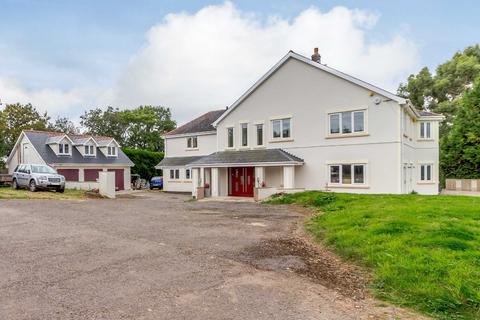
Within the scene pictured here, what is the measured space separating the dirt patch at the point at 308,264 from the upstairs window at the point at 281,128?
1525cm

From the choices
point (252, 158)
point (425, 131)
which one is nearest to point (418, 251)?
point (252, 158)

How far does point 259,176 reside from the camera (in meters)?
23.1

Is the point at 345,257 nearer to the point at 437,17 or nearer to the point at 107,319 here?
the point at 107,319

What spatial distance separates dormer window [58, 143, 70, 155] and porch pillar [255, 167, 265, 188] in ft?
77.8

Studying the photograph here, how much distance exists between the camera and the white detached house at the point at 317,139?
794 inches

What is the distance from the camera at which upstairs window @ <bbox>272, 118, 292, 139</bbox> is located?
23797 mm

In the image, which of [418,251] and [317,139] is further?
[317,139]

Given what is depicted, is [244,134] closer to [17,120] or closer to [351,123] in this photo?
[351,123]

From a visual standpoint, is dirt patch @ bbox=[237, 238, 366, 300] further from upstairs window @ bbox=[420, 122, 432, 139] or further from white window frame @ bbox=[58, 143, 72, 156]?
white window frame @ bbox=[58, 143, 72, 156]

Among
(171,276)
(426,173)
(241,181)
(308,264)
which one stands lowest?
(308,264)

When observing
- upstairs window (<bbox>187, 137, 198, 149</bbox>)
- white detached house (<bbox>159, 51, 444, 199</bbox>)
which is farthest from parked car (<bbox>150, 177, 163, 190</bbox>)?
white detached house (<bbox>159, 51, 444, 199</bbox>)

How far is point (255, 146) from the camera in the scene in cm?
2536

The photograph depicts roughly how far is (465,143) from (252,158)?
2249 centimetres

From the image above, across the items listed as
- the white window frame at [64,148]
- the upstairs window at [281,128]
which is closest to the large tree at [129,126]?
the white window frame at [64,148]
